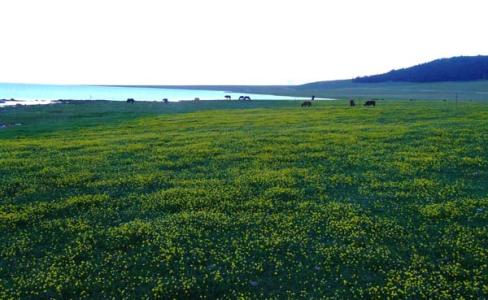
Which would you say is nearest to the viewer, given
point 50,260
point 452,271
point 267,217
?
point 452,271

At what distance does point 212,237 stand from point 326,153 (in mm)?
14131

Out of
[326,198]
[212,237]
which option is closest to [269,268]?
[212,237]

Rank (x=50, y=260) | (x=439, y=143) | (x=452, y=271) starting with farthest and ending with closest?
(x=439, y=143), (x=50, y=260), (x=452, y=271)

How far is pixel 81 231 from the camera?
14.4m

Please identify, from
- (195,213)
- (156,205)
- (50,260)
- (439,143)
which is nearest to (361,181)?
(195,213)

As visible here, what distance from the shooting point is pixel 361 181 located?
19.8 metres

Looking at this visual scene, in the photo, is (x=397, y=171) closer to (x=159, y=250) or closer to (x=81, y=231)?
(x=159, y=250)

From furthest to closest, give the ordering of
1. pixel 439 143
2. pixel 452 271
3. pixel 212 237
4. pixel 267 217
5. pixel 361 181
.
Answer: pixel 439 143 < pixel 361 181 < pixel 267 217 < pixel 212 237 < pixel 452 271

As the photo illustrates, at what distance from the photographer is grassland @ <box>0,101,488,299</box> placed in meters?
11.0

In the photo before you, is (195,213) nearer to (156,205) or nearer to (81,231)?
(156,205)

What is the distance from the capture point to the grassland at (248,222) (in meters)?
11.0

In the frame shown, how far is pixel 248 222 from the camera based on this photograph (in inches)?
584

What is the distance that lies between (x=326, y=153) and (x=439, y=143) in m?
8.80

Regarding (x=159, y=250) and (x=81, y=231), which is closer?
(x=159, y=250)
